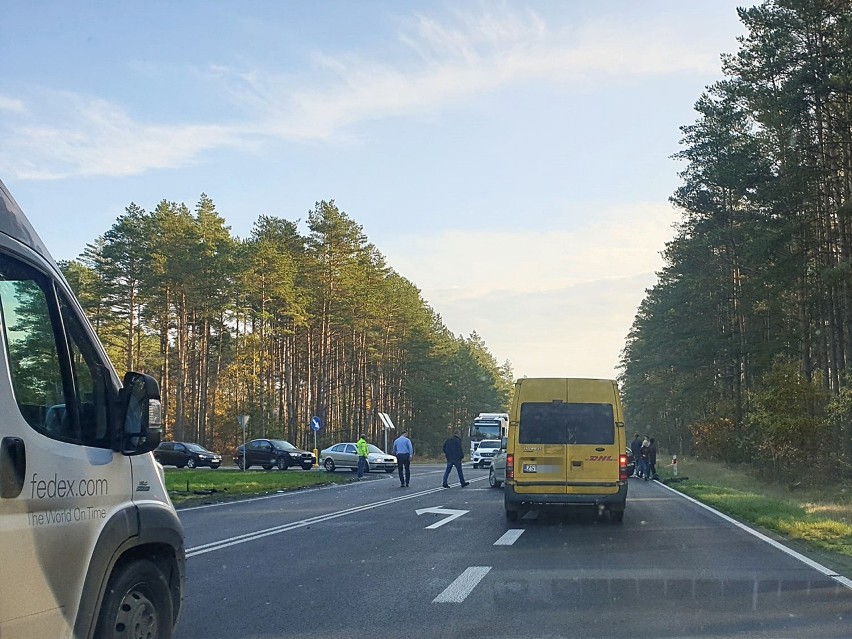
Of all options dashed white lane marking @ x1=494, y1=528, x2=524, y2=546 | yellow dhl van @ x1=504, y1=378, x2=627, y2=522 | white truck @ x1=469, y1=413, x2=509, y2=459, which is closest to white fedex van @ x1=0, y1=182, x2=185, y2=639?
dashed white lane marking @ x1=494, y1=528, x2=524, y2=546

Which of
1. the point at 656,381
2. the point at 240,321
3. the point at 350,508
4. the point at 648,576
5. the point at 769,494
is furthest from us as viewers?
the point at 656,381

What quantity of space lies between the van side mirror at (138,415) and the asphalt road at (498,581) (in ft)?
9.94

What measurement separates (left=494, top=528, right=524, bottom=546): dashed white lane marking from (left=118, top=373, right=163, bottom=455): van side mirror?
30.3 feet

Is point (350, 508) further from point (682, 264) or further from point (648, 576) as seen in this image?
point (682, 264)

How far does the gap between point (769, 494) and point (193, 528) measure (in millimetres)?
18234

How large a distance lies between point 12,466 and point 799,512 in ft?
59.0

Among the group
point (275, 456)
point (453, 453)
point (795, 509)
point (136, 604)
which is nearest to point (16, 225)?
point (136, 604)

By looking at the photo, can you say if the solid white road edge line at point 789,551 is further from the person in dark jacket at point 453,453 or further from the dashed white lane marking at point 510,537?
the person in dark jacket at point 453,453

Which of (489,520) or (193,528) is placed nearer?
(193,528)

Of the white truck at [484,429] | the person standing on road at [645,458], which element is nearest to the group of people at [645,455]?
the person standing on road at [645,458]

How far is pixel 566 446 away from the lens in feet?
53.7

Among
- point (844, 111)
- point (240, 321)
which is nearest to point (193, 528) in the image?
point (844, 111)

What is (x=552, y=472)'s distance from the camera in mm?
16359

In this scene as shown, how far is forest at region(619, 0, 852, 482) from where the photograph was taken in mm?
28734
